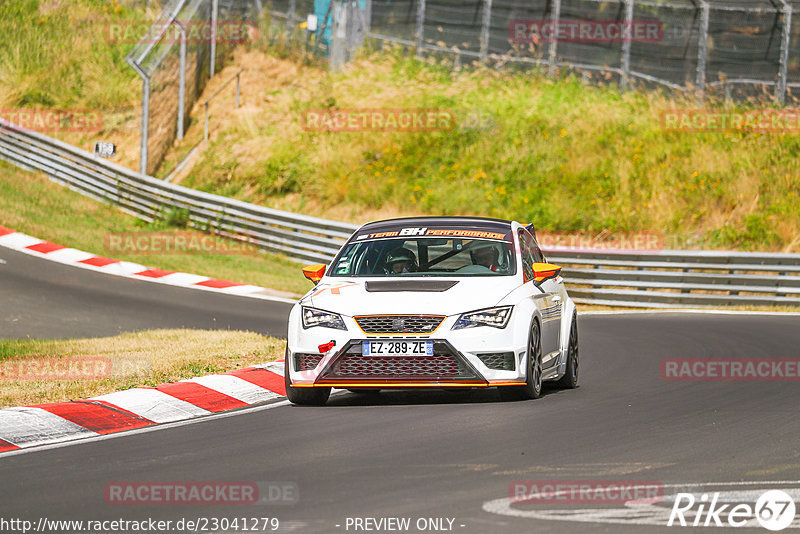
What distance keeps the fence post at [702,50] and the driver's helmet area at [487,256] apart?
22087mm

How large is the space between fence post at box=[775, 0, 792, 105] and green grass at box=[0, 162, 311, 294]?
13270 millimetres

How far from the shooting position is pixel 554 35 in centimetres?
3319

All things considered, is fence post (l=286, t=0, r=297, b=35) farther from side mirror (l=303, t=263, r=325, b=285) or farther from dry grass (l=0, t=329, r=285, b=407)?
side mirror (l=303, t=263, r=325, b=285)

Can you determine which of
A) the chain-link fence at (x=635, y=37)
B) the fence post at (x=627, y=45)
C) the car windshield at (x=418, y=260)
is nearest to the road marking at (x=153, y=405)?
the car windshield at (x=418, y=260)

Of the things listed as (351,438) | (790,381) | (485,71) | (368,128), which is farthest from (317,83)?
(351,438)

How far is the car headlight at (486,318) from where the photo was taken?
988cm

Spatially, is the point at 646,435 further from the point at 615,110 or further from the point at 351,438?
the point at 615,110

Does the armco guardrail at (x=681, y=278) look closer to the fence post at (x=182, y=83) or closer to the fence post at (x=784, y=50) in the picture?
the fence post at (x=784, y=50)

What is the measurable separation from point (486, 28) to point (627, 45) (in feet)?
12.9

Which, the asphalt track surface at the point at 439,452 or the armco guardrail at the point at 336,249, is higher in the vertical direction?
the asphalt track surface at the point at 439,452

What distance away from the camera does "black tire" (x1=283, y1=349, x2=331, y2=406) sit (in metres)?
10.4

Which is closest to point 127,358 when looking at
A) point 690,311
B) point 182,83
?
point 690,311

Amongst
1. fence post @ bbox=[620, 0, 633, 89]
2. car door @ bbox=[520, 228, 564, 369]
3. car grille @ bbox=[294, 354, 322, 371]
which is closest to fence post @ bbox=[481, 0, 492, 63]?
fence post @ bbox=[620, 0, 633, 89]

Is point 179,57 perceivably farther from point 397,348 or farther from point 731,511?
point 731,511
